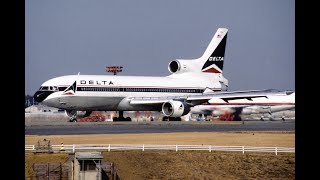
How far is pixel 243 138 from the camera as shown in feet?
169

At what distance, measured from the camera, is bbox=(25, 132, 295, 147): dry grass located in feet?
154

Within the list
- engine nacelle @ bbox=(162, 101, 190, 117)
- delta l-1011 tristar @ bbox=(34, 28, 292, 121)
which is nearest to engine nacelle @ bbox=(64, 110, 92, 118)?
delta l-1011 tristar @ bbox=(34, 28, 292, 121)

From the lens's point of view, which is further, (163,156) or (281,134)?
(281,134)

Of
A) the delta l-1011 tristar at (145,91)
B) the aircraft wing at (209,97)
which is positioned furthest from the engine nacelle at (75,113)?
the aircraft wing at (209,97)

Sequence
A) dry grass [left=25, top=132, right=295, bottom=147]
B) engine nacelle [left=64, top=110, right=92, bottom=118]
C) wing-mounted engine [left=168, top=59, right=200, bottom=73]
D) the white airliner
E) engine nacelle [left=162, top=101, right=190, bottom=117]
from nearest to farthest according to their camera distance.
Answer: dry grass [left=25, top=132, right=295, bottom=147]
engine nacelle [left=162, top=101, right=190, bottom=117]
engine nacelle [left=64, top=110, right=92, bottom=118]
wing-mounted engine [left=168, top=59, right=200, bottom=73]
the white airliner

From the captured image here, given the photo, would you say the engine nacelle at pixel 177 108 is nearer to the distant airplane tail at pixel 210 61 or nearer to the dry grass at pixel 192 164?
the distant airplane tail at pixel 210 61

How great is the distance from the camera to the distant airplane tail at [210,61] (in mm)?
92438

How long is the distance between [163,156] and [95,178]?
222 inches

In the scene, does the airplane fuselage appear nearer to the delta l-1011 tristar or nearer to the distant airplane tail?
the delta l-1011 tristar

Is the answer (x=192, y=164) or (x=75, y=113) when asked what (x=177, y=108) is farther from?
(x=192, y=164)

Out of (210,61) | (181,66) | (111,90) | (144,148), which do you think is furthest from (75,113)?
(144,148)
